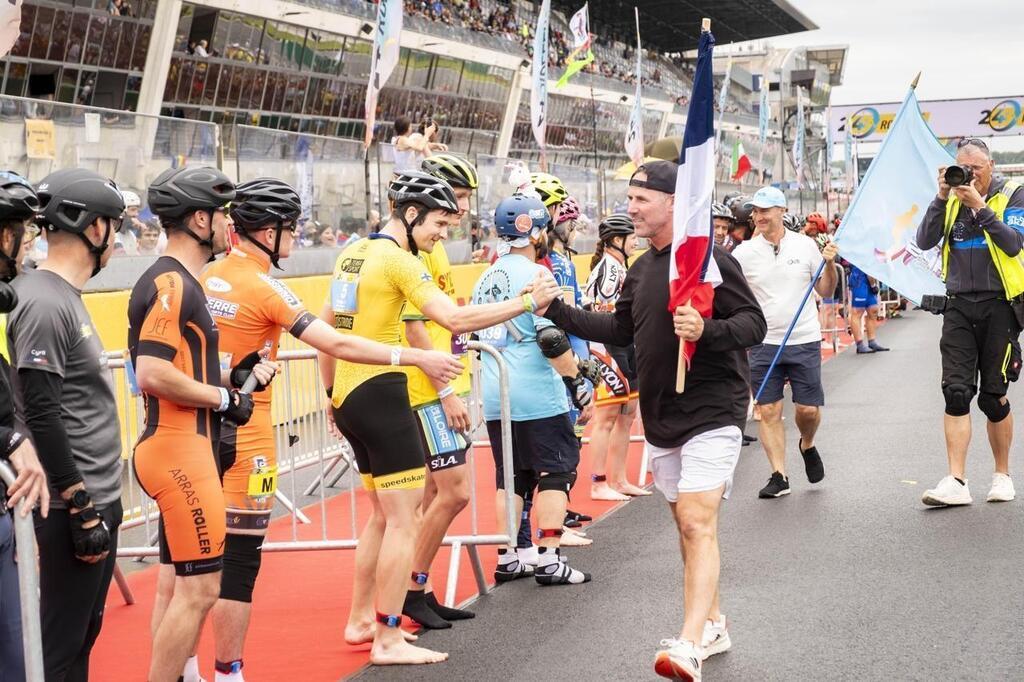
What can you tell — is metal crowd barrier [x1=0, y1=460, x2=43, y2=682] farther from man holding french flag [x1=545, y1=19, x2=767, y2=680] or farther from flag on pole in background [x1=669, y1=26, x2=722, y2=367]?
flag on pole in background [x1=669, y1=26, x2=722, y2=367]

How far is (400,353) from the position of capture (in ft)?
17.9

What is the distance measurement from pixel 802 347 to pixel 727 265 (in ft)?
15.0

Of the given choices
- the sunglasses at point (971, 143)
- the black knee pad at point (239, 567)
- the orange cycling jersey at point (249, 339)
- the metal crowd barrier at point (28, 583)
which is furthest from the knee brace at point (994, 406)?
the metal crowd barrier at point (28, 583)

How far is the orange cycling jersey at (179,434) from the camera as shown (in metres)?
4.75

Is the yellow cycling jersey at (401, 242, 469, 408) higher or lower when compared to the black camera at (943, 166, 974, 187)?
lower

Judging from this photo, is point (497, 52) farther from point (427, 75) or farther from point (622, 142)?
point (622, 142)

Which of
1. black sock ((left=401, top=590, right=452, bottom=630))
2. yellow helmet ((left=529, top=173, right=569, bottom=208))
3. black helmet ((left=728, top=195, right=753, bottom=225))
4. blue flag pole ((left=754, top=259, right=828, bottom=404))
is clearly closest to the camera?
black sock ((left=401, top=590, right=452, bottom=630))

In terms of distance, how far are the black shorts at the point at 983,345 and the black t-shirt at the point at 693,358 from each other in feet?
11.9

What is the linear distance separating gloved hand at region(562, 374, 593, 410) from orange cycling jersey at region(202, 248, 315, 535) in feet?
7.59

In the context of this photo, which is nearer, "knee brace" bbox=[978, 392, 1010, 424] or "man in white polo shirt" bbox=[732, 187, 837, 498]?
"knee brace" bbox=[978, 392, 1010, 424]

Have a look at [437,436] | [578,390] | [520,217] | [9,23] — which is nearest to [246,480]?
[437,436]

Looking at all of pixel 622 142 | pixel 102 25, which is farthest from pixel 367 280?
pixel 622 142

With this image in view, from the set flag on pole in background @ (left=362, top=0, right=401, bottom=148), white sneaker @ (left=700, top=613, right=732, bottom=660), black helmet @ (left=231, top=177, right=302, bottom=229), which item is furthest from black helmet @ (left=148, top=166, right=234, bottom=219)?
flag on pole in background @ (left=362, top=0, right=401, bottom=148)

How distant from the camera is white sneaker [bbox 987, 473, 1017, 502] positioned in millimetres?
9008
